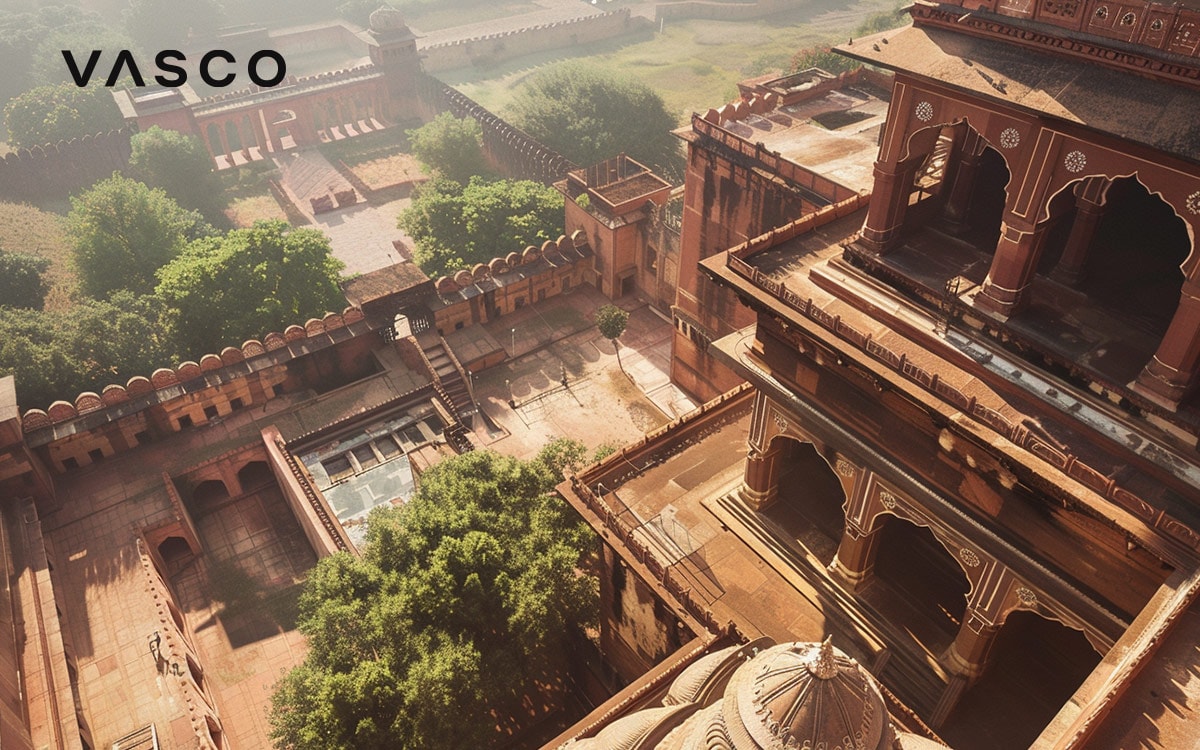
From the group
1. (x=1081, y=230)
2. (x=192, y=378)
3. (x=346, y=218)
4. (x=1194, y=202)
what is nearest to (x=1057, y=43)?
(x=1194, y=202)

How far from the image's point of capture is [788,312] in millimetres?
21359

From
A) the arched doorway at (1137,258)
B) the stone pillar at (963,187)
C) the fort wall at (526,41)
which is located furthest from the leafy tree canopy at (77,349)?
the fort wall at (526,41)

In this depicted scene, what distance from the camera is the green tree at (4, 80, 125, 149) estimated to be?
3223 inches

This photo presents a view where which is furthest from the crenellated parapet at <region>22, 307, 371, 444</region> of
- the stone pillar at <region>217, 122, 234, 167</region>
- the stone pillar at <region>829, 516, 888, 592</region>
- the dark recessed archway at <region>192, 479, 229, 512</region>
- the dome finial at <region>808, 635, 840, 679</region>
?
the stone pillar at <region>217, 122, 234, 167</region>

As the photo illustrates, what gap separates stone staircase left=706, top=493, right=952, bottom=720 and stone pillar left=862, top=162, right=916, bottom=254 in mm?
9916

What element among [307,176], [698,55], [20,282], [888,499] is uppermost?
[888,499]

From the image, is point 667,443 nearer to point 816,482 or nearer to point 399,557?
point 816,482

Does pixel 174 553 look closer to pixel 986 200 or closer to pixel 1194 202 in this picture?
pixel 986 200

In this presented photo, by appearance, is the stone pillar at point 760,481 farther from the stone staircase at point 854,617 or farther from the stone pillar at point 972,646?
the stone pillar at point 972,646

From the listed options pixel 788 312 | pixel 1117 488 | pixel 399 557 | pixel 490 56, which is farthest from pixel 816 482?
pixel 490 56

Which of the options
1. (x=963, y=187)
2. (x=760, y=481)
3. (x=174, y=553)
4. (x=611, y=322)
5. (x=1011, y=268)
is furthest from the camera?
(x=611, y=322)

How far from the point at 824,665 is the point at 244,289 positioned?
45.1 meters

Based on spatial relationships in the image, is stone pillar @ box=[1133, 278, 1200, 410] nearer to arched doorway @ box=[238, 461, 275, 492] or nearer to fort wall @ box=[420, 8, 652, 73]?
arched doorway @ box=[238, 461, 275, 492]

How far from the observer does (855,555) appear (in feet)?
76.5
